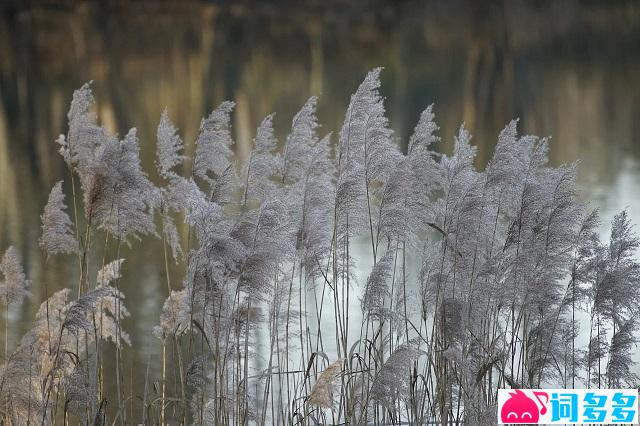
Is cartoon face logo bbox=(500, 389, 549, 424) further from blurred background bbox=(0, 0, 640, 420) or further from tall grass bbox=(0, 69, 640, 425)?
blurred background bbox=(0, 0, 640, 420)

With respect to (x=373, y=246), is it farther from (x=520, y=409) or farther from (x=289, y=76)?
(x=289, y=76)

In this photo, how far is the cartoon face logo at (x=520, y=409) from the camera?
12.8 feet

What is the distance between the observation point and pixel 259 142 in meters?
3.96

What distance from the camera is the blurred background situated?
1337 cm

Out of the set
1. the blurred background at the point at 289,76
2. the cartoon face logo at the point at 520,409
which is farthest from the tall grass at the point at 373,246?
the blurred background at the point at 289,76

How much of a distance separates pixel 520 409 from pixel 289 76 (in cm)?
2366

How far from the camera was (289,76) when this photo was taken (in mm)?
27297

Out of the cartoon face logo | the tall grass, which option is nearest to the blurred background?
the tall grass

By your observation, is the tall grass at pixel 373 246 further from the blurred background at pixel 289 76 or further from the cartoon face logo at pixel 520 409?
the blurred background at pixel 289 76

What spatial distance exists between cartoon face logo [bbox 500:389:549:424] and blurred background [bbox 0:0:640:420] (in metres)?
A: 1.70

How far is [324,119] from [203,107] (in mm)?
3608

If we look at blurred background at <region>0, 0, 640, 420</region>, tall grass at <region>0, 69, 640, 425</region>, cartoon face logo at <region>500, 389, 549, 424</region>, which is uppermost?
blurred background at <region>0, 0, 640, 420</region>

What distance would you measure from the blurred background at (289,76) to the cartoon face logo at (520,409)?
1.70m

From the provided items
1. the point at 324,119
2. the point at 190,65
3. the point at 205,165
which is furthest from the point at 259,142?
the point at 190,65
